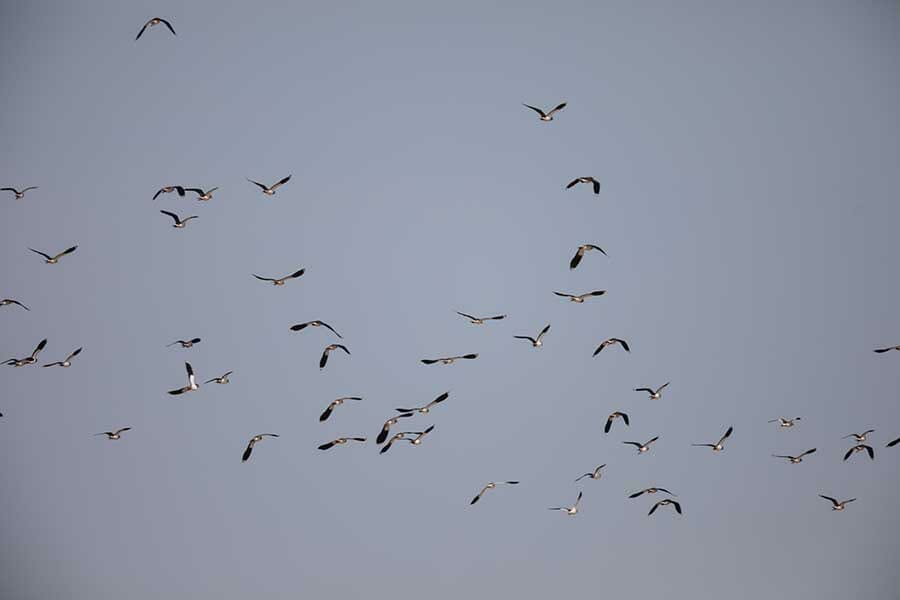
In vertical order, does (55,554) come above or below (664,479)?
below

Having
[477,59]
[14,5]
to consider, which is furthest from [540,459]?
[14,5]

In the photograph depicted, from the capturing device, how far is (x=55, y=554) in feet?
91.9

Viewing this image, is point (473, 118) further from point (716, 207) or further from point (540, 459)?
point (540, 459)

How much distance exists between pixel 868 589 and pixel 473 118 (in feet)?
57.2

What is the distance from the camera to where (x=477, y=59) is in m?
30.8

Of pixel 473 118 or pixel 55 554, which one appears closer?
pixel 55 554

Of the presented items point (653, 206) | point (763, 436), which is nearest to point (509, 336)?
point (653, 206)

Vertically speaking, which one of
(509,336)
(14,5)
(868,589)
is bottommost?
(868,589)

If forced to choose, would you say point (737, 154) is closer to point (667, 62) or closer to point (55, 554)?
point (667, 62)

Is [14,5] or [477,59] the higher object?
[477,59]

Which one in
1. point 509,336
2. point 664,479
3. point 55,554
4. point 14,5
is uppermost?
point 14,5

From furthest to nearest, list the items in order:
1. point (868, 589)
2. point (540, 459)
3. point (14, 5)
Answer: point (540, 459)
point (868, 589)
point (14, 5)

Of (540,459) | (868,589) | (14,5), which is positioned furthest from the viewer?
(540,459)

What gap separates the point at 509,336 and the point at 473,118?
6.69 metres
